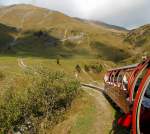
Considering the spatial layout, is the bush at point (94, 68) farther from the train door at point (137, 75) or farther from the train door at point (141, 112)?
the train door at point (141, 112)

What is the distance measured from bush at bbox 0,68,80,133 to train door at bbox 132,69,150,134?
3240 centimetres

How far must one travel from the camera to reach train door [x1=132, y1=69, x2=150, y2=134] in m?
9.48

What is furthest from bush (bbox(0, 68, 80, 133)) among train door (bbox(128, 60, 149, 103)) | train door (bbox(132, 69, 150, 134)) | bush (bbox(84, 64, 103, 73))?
bush (bbox(84, 64, 103, 73))

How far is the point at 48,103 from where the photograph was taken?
4688 centimetres

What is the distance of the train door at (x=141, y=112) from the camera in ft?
31.1

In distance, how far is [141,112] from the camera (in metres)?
11.0

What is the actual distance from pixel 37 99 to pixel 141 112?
3622 centimetres

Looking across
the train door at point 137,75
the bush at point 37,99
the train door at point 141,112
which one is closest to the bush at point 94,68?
the bush at point 37,99

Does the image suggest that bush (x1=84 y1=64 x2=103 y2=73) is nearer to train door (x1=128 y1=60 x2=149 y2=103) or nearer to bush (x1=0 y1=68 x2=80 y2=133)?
bush (x1=0 y1=68 x2=80 y2=133)

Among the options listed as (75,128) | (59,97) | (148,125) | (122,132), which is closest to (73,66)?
(59,97)

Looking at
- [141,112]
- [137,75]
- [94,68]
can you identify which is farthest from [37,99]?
[94,68]

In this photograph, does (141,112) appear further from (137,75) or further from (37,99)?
(37,99)

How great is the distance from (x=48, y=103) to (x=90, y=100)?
5670 millimetres

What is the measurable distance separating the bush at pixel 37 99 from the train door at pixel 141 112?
3240cm
